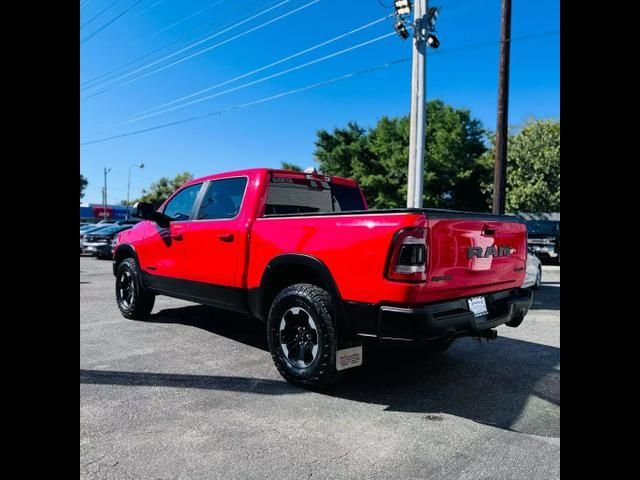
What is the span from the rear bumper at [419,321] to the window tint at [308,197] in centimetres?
173

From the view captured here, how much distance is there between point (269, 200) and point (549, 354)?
340cm

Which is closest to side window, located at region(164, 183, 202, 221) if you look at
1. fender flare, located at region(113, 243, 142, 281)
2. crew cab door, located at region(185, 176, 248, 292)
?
crew cab door, located at region(185, 176, 248, 292)

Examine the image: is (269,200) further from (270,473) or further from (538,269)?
(538,269)

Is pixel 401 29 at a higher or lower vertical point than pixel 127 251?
higher

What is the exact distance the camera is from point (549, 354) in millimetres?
5020

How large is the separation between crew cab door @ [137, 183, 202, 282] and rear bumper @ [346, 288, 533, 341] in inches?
100

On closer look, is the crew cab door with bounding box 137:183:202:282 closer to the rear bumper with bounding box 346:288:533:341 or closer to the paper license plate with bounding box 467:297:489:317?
the rear bumper with bounding box 346:288:533:341

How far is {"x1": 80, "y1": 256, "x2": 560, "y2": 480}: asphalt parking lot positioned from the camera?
2.54 m

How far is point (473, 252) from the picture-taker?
358 cm

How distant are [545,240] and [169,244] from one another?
55.0 feet

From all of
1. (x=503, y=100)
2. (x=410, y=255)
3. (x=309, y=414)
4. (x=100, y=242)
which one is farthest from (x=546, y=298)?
(x=100, y=242)

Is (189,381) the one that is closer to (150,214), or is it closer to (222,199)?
(222,199)

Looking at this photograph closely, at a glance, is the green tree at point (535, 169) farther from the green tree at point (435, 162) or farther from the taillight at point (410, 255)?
the taillight at point (410, 255)
